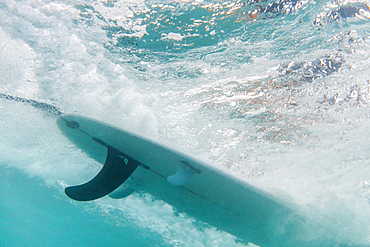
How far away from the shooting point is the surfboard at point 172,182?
421 centimetres

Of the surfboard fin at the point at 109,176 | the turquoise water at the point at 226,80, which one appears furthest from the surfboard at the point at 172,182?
the turquoise water at the point at 226,80

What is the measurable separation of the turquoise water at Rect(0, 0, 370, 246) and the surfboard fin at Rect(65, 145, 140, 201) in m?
1.95

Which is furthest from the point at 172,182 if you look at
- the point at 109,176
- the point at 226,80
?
the point at 226,80

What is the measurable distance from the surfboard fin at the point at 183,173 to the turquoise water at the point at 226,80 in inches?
72.1

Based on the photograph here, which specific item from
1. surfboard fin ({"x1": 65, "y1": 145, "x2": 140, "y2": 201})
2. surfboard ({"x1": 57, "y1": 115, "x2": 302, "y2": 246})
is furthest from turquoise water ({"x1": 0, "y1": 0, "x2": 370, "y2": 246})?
surfboard fin ({"x1": 65, "y1": 145, "x2": 140, "y2": 201})

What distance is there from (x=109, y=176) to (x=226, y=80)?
3.71 meters

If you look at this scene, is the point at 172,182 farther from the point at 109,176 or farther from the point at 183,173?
the point at 109,176

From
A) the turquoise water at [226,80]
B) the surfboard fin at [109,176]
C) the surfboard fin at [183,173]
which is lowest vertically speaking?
the surfboard fin at [109,176]

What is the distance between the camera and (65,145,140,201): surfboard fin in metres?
4.34

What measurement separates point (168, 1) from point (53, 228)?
171 feet

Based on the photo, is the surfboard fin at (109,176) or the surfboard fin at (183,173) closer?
the surfboard fin at (183,173)

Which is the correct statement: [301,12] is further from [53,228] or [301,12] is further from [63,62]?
[53,228]

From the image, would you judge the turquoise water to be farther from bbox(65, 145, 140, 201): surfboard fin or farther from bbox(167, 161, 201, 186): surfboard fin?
bbox(65, 145, 140, 201): surfboard fin

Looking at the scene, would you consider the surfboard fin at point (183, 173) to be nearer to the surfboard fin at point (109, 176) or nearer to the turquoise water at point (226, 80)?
the surfboard fin at point (109, 176)
